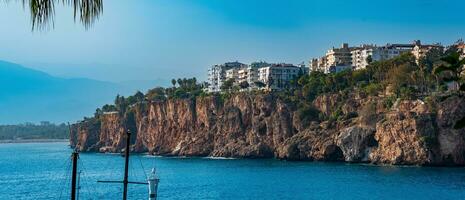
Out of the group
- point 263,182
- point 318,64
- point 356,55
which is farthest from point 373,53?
point 263,182

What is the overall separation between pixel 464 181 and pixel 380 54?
244 feet

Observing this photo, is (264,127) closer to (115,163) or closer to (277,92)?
(277,92)

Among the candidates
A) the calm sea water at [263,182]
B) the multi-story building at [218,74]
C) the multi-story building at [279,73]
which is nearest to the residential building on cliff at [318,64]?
the multi-story building at [279,73]

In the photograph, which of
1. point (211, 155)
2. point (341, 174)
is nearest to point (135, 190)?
point (341, 174)

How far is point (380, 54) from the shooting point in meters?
134

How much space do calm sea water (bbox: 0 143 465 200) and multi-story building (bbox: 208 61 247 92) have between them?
234ft

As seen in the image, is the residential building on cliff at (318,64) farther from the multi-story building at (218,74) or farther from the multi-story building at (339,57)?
the multi-story building at (218,74)

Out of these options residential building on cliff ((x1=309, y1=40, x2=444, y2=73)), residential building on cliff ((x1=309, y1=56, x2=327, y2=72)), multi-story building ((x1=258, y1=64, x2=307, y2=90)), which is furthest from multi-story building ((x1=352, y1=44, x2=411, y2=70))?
multi-story building ((x1=258, y1=64, x2=307, y2=90))

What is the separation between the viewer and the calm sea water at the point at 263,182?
5731cm

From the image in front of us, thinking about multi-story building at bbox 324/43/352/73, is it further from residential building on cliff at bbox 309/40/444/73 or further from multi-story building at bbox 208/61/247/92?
multi-story building at bbox 208/61/247/92

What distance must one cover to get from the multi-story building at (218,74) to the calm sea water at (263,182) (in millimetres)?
71452

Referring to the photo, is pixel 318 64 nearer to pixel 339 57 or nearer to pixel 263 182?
pixel 339 57

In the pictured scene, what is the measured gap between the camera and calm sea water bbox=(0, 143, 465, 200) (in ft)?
188

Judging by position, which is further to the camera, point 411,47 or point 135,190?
point 411,47
